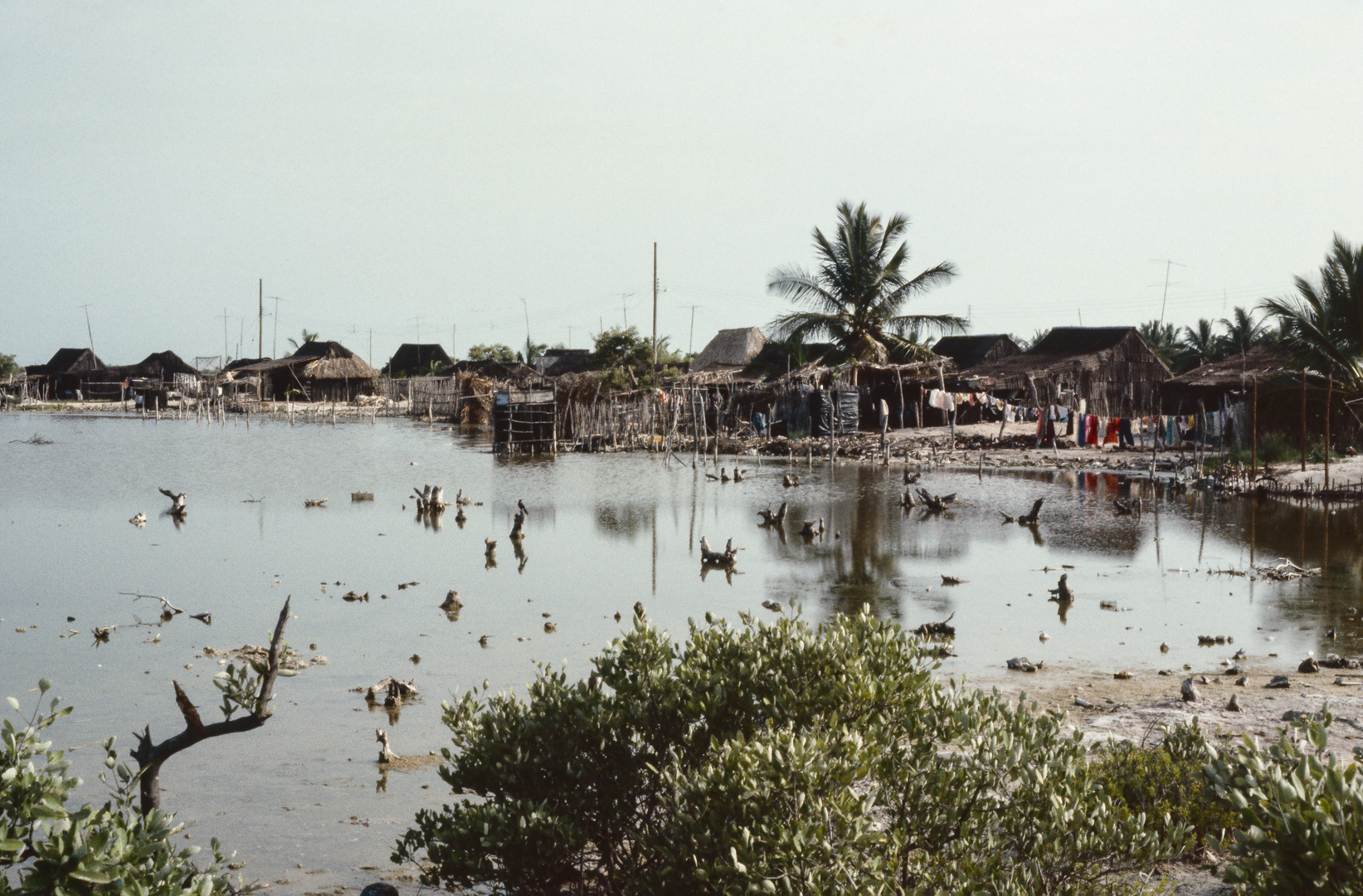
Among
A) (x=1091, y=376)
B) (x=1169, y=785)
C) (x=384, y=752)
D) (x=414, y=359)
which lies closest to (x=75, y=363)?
(x=414, y=359)

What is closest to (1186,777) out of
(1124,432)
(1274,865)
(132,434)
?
(1274,865)

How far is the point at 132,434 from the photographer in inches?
1975

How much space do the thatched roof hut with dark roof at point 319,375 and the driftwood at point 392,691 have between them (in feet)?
220

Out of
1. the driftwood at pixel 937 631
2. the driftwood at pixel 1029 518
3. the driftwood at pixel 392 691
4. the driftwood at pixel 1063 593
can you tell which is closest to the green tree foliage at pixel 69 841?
the driftwood at pixel 392 691

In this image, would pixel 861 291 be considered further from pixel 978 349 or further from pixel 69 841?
pixel 69 841

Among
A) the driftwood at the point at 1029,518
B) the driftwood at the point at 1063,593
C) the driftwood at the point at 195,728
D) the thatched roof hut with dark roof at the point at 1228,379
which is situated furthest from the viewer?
the thatched roof hut with dark roof at the point at 1228,379

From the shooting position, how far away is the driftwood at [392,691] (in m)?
9.52

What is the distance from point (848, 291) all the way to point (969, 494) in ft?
49.2

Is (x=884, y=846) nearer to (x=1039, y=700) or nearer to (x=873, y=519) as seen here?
(x=1039, y=700)

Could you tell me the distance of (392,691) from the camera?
955cm

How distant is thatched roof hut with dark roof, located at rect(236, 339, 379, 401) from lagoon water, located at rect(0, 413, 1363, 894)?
1783 inches

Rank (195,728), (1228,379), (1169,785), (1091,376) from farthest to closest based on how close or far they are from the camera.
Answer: (1091,376), (1228,379), (1169,785), (195,728)

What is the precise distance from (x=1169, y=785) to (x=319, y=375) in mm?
73441

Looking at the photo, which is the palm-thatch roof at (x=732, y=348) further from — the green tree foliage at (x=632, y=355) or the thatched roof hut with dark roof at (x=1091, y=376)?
the thatched roof hut with dark roof at (x=1091, y=376)
